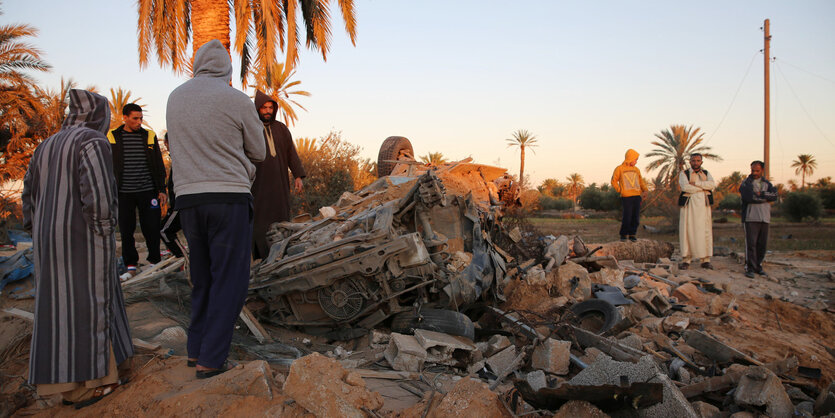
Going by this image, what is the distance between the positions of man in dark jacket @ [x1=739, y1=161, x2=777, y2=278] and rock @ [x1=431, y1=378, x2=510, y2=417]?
8.20 m

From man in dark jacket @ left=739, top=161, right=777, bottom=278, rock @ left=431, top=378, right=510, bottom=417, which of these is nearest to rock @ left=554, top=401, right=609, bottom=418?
rock @ left=431, top=378, right=510, bottom=417

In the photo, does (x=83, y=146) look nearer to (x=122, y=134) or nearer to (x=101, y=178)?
(x=101, y=178)

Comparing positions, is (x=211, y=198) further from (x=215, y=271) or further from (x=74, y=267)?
(x=74, y=267)

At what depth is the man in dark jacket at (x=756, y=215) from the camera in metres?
8.47

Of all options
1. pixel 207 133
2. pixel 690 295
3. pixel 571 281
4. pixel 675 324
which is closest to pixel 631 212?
pixel 690 295

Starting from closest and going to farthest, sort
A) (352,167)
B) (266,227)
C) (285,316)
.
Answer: (285,316)
(266,227)
(352,167)

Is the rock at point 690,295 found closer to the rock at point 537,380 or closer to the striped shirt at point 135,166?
the rock at point 537,380

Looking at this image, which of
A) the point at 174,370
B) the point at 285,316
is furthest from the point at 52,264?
the point at 285,316

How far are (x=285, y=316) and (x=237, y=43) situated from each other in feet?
30.5

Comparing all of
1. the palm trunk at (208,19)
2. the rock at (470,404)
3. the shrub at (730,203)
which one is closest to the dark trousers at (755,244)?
the rock at (470,404)

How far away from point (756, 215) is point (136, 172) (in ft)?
33.0

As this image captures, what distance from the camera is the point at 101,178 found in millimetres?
2641

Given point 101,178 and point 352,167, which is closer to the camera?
point 101,178

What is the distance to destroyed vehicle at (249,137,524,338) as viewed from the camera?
4301mm
